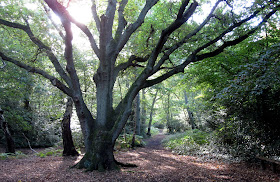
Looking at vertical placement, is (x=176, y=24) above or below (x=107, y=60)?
above

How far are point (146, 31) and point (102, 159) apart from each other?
228 inches

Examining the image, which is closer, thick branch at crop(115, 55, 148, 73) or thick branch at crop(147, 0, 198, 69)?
thick branch at crop(147, 0, 198, 69)

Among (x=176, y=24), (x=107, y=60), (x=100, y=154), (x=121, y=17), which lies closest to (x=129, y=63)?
(x=107, y=60)

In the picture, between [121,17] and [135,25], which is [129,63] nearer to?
[135,25]

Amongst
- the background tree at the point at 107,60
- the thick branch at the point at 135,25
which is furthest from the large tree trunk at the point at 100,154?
the thick branch at the point at 135,25

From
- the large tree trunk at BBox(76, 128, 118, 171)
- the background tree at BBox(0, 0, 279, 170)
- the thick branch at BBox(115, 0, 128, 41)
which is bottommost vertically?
the large tree trunk at BBox(76, 128, 118, 171)

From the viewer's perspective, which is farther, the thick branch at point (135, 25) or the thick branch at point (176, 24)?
the thick branch at point (135, 25)

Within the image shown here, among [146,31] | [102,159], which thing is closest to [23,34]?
[146,31]

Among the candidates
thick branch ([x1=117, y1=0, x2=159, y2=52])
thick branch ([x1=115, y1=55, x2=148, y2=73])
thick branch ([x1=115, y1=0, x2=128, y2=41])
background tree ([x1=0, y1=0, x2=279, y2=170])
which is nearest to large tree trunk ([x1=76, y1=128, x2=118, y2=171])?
background tree ([x1=0, y1=0, x2=279, y2=170])

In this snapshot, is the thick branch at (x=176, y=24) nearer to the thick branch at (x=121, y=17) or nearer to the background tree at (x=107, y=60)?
the background tree at (x=107, y=60)

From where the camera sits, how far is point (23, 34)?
7680mm

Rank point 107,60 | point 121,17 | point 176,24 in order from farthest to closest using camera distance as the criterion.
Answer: point 121,17, point 107,60, point 176,24

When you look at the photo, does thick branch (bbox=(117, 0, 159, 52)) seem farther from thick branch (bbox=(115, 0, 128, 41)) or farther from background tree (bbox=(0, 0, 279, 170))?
Result: thick branch (bbox=(115, 0, 128, 41))

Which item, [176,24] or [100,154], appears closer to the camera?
[100,154]
